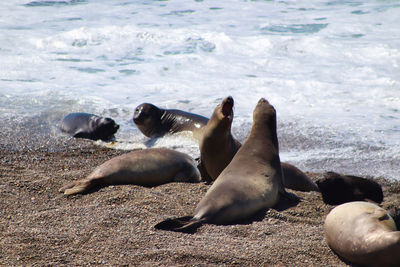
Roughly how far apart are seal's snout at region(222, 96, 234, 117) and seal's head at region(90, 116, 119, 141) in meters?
3.05

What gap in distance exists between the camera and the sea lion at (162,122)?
30.8 ft

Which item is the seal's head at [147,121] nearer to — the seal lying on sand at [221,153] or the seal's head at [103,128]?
the seal's head at [103,128]

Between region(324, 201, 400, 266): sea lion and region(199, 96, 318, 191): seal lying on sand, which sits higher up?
region(324, 201, 400, 266): sea lion

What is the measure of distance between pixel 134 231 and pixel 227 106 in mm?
2325

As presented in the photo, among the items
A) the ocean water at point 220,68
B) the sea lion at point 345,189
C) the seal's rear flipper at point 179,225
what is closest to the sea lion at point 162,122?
the ocean water at point 220,68

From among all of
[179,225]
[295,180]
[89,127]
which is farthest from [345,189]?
[89,127]

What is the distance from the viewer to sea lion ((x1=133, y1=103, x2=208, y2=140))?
9383mm

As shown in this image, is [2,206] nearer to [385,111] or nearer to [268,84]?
[385,111]

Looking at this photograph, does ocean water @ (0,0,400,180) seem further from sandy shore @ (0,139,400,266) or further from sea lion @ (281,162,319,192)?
sandy shore @ (0,139,400,266)

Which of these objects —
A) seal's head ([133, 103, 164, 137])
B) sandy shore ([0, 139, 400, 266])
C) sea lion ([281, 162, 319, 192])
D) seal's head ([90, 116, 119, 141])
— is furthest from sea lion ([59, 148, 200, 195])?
seal's head ([133, 103, 164, 137])


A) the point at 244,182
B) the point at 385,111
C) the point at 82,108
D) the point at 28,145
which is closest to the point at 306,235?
the point at 244,182

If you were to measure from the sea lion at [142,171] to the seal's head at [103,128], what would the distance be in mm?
2700

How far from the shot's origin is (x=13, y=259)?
3.46 m

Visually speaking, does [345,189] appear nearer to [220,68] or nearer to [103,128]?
[103,128]
